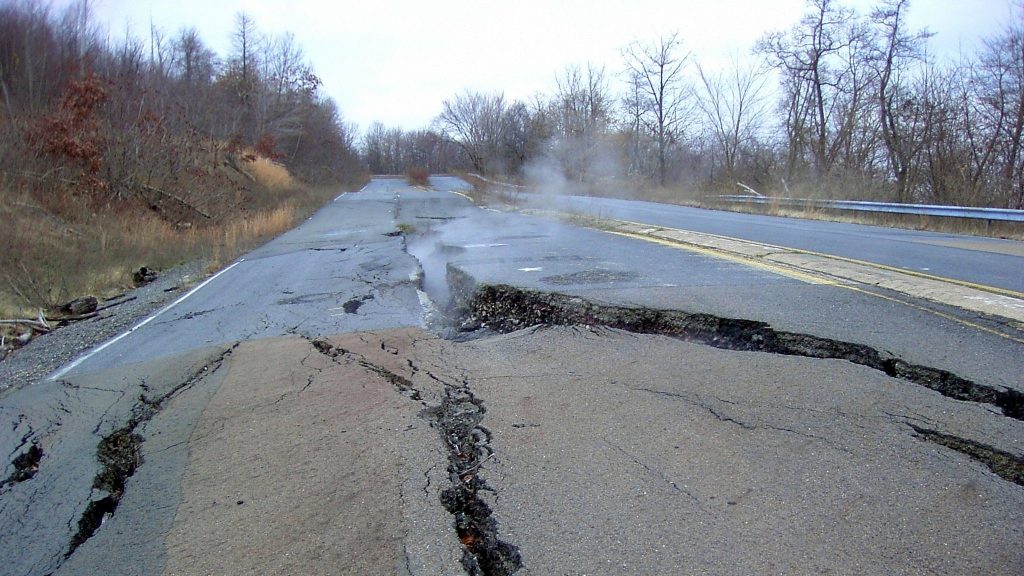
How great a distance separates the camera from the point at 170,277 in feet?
41.4

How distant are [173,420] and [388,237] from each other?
1174 centimetres

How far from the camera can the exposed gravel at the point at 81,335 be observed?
6461mm

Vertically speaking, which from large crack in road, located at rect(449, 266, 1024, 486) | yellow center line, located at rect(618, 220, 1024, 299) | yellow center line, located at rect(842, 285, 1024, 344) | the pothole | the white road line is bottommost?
the pothole

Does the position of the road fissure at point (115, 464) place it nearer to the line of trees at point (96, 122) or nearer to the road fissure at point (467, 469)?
the road fissure at point (467, 469)

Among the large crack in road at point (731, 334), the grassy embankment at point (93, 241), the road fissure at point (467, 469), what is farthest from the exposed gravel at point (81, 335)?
the large crack in road at point (731, 334)

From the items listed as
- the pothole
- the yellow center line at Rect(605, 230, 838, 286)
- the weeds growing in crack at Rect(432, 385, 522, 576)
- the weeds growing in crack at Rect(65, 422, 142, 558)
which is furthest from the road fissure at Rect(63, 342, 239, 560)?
the yellow center line at Rect(605, 230, 838, 286)

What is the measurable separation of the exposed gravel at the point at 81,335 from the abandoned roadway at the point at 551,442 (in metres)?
0.42

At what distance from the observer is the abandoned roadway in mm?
2639

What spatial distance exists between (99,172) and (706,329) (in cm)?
1793

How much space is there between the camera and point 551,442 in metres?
3.56

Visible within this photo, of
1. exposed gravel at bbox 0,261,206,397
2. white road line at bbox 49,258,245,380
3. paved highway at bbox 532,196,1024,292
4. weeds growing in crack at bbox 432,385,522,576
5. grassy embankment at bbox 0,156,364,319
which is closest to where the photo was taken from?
weeds growing in crack at bbox 432,385,522,576

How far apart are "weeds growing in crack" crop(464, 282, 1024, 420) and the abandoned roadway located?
0.03 metres

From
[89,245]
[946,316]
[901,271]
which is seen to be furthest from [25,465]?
[89,245]

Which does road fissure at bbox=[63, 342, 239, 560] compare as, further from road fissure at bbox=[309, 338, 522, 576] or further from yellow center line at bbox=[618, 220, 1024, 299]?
yellow center line at bbox=[618, 220, 1024, 299]
